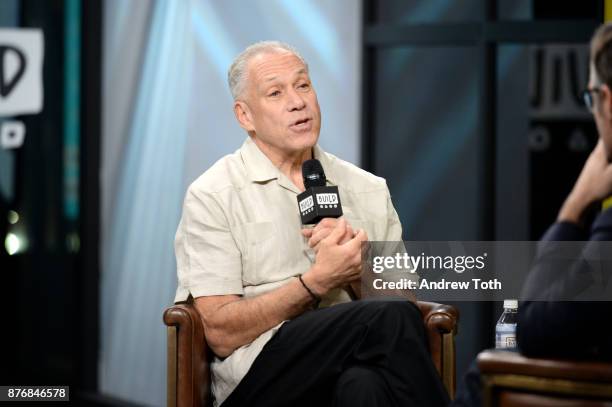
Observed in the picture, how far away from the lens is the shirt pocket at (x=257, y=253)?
8.90 ft

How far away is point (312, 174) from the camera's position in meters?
2.66

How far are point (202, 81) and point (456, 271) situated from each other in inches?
84.4

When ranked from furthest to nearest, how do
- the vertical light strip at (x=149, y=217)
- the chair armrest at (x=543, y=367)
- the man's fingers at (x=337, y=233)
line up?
1. the vertical light strip at (x=149, y=217)
2. the man's fingers at (x=337, y=233)
3. the chair armrest at (x=543, y=367)

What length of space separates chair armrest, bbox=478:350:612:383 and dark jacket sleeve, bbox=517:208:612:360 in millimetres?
30

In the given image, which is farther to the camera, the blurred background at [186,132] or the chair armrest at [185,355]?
A: the blurred background at [186,132]

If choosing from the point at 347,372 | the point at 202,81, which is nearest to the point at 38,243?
the point at 202,81

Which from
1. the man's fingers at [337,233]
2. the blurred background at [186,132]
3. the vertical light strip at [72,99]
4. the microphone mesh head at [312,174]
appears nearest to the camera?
the man's fingers at [337,233]

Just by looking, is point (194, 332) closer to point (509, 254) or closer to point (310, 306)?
point (310, 306)

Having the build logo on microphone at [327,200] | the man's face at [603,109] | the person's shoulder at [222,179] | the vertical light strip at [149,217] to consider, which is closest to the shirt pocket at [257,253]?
the person's shoulder at [222,179]

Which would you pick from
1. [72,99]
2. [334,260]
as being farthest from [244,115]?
[72,99]

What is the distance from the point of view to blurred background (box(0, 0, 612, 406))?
4195 millimetres

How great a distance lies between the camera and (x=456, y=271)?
8.63ft

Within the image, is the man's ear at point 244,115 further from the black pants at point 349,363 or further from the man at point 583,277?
the man at point 583,277

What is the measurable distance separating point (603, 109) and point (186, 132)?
9.61 ft
